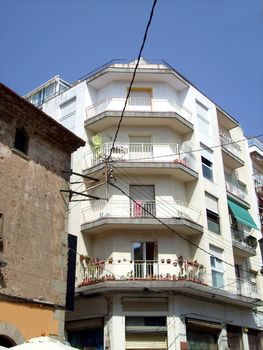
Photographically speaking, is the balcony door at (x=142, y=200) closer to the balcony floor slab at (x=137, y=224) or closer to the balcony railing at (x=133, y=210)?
the balcony railing at (x=133, y=210)

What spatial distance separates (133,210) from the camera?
2075 cm

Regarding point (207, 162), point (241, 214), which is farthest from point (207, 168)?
point (241, 214)

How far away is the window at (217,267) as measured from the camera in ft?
69.9

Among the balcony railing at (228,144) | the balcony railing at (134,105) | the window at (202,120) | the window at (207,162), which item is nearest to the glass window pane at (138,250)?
the window at (207,162)

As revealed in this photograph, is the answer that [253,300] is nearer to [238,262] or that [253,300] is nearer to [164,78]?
[238,262]

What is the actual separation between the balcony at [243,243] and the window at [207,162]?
3612mm

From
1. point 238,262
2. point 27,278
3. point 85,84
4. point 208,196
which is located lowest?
point 27,278

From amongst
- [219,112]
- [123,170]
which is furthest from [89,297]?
[219,112]

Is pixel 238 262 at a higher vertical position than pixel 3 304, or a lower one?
higher

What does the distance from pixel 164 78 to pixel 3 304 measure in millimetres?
16594

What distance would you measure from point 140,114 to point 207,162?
507 centimetres

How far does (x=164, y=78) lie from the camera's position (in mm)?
24047

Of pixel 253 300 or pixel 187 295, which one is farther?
pixel 253 300

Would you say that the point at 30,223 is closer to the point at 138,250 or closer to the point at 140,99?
the point at 138,250
